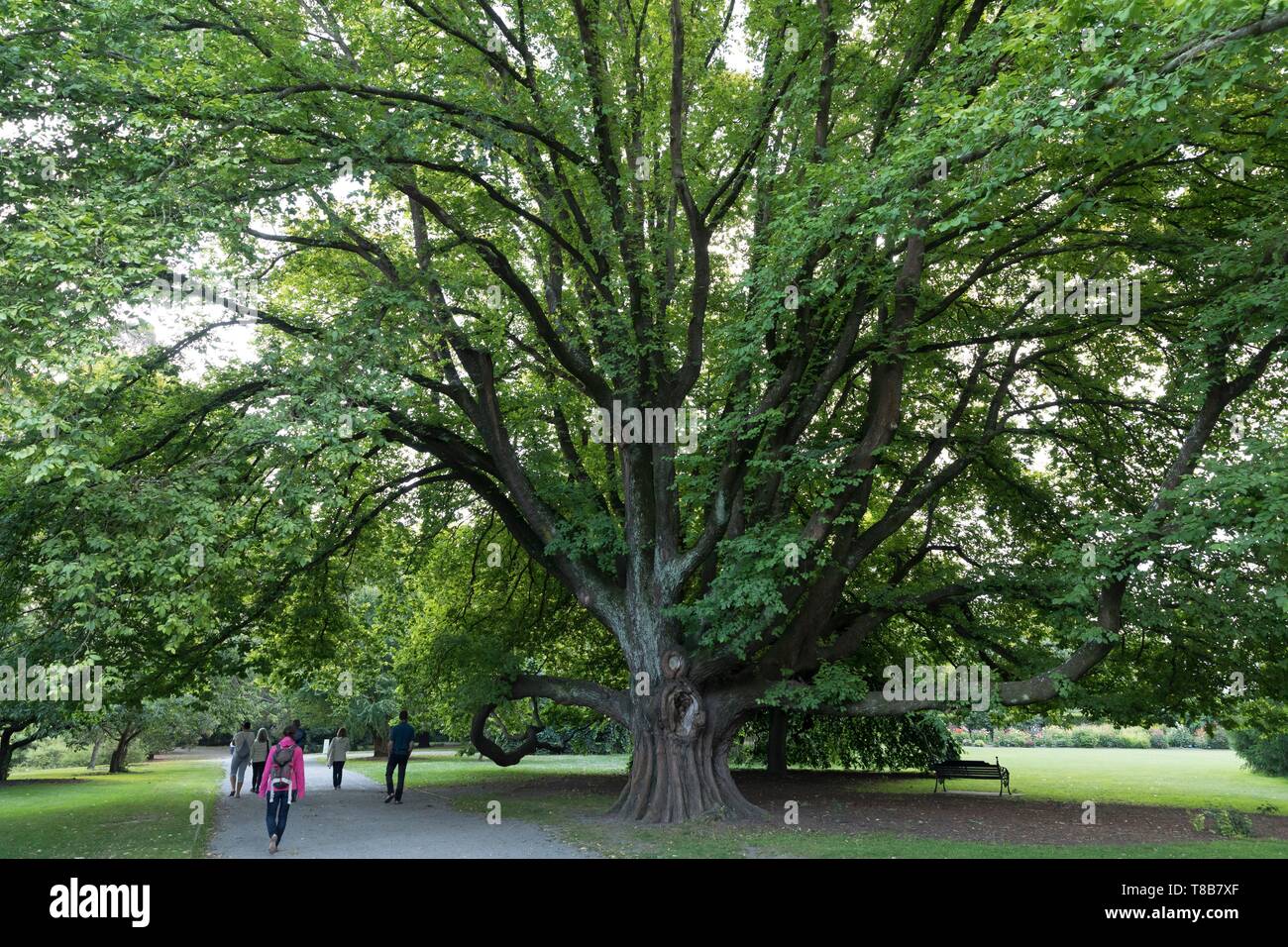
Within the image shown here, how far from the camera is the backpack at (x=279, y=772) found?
10273mm

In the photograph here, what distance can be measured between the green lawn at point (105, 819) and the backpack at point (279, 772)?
1.22 m

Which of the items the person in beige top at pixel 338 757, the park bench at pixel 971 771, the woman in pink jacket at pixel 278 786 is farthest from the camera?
the person in beige top at pixel 338 757

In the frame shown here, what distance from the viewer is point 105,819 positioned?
15.0 meters

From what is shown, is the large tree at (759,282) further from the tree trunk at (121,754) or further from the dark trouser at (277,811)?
the tree trunk at (121,754)

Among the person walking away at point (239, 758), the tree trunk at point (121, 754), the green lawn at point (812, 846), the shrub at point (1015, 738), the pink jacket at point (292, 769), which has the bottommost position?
the shrub at point (1015, 738)

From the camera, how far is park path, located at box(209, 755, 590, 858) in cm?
1034

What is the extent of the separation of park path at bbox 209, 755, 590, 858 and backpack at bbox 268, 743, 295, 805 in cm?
77

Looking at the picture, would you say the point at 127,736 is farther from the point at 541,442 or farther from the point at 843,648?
the point at 843,648

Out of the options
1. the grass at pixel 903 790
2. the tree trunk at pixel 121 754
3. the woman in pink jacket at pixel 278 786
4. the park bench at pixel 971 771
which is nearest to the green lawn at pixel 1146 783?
the grass at pixel 903 790

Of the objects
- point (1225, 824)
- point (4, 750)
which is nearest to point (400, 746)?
point (1225, 824)

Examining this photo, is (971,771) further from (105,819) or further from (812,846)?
(105,819)

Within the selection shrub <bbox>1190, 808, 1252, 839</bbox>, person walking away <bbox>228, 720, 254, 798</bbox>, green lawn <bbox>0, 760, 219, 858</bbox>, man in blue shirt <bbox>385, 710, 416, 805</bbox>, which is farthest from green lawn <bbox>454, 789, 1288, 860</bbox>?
person walking away <bbox>228, 720, 254, 798</bbox>

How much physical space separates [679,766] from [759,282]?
7.61m

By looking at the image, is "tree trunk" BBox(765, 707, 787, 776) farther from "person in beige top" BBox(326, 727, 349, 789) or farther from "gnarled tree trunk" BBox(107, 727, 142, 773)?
"gnarled tree trunk" BBox(107, 727, 142, 773)
